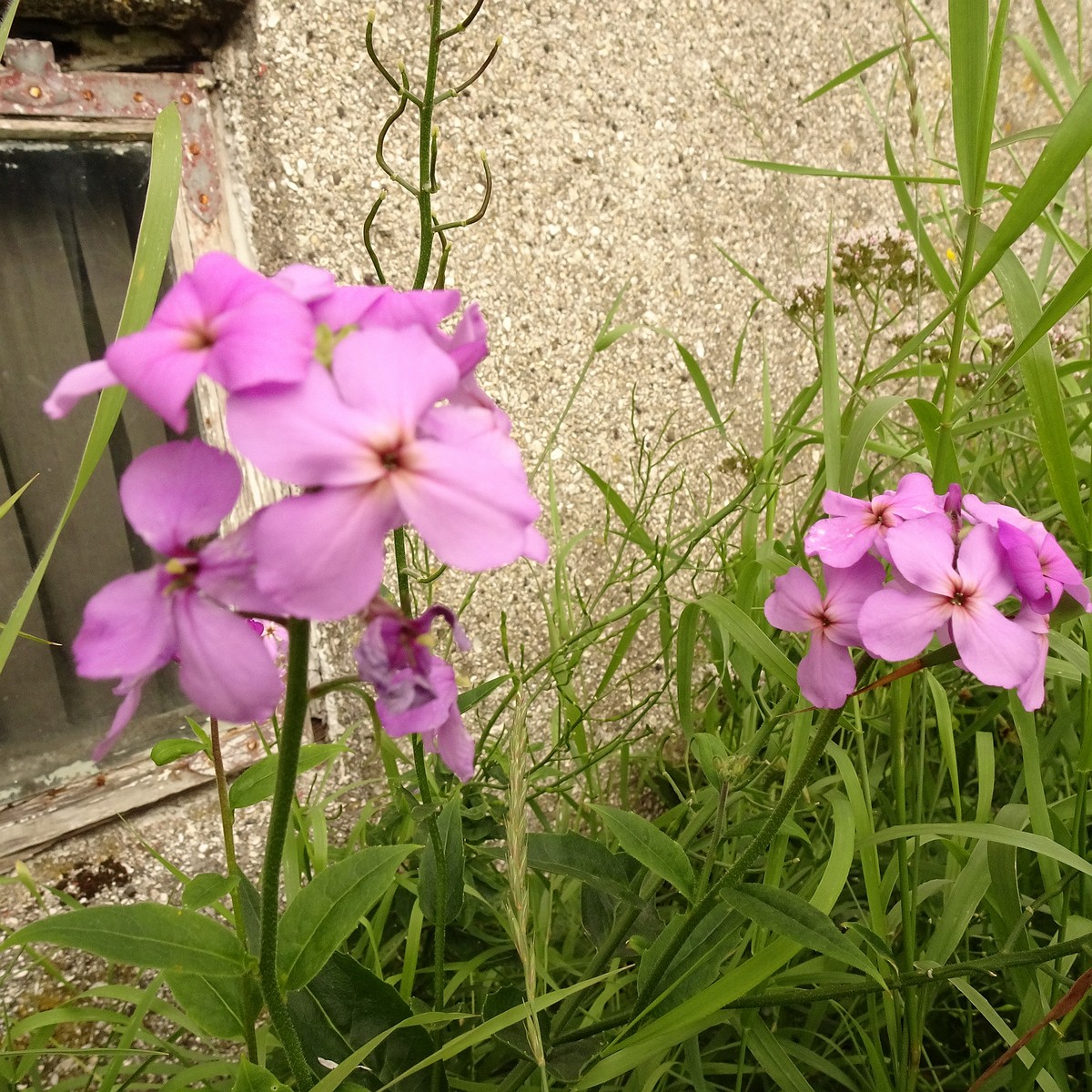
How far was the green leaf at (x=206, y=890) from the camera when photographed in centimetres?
54

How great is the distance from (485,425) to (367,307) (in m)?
0.07

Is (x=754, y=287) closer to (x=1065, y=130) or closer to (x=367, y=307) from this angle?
(x=1065, y=130)

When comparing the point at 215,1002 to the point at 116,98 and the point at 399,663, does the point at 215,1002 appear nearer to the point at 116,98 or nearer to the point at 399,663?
the point at 399,663

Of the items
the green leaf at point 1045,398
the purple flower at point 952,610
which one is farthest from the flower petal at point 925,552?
the green leaf at point 1045,398

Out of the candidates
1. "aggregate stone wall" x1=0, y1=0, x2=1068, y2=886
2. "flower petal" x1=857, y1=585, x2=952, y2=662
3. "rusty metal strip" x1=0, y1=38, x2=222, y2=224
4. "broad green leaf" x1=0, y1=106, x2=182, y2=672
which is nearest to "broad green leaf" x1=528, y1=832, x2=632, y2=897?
"flower petal" x1=857, y1=585, x2=952, y2=662

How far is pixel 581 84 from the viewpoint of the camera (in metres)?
1.28

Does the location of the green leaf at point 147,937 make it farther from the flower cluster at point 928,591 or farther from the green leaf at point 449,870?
the flower cluster at point 928,591

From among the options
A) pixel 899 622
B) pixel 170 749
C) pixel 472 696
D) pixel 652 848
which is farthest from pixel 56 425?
pixel 899 622

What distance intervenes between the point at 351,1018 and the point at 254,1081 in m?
0.14

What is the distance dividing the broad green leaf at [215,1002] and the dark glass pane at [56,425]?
55cm

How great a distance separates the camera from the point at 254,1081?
0.47 meters

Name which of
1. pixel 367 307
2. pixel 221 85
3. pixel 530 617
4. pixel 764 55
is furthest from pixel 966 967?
pixel 764 55

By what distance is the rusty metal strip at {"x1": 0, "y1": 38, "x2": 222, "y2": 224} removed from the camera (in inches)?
34.0

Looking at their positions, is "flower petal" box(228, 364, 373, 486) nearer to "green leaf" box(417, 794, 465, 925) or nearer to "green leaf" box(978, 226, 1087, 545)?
"green leaf" box(417, 794, 465, 925)
